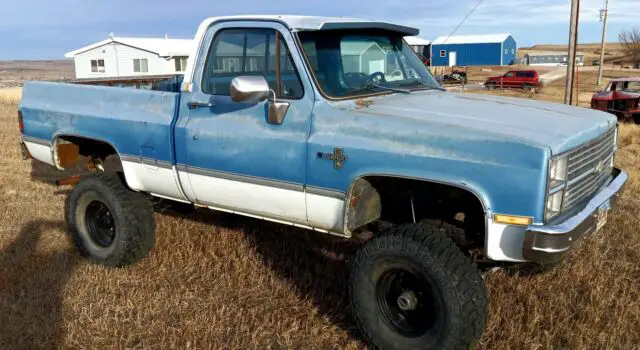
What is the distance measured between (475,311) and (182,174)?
2.35 m

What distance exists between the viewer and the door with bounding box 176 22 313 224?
13.0 ft

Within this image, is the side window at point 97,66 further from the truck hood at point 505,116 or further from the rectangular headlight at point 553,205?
the rectangular headlight at point 553,205

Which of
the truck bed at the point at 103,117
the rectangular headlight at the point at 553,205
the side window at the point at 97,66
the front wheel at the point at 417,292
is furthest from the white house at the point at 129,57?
the rectangular headlight at the point at 553,205

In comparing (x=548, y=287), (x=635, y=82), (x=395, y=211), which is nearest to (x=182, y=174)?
(x=395, y=211)

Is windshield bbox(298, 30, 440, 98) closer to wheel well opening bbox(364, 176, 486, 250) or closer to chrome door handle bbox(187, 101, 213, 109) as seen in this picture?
wheel well opening bbox(364, 176, 486, 250)

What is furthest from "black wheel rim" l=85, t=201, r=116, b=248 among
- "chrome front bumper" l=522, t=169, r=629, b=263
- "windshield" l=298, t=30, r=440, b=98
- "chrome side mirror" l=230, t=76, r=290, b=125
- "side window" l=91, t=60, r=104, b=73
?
"side window" l=91, t=60, r=104, b=73

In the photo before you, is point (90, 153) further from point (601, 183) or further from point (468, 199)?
point (601, 183)

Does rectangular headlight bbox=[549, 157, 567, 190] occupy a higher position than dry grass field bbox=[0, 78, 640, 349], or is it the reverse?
rectangular headlight bbox=[549, 157, 567, 190]

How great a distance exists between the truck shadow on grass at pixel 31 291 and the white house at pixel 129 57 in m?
35.7

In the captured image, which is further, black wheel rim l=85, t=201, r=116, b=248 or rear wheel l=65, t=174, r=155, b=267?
black wheel rim l=85, t=201, r=116, b=248

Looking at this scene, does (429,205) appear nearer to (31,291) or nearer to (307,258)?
(307,258)

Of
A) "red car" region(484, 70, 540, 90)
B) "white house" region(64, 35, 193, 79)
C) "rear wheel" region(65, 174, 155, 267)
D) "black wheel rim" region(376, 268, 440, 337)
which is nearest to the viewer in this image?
"black wheel rim" region(376, 268, 440, 337)

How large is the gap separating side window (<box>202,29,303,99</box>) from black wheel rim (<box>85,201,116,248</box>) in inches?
69.2

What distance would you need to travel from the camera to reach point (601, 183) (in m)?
4.05
